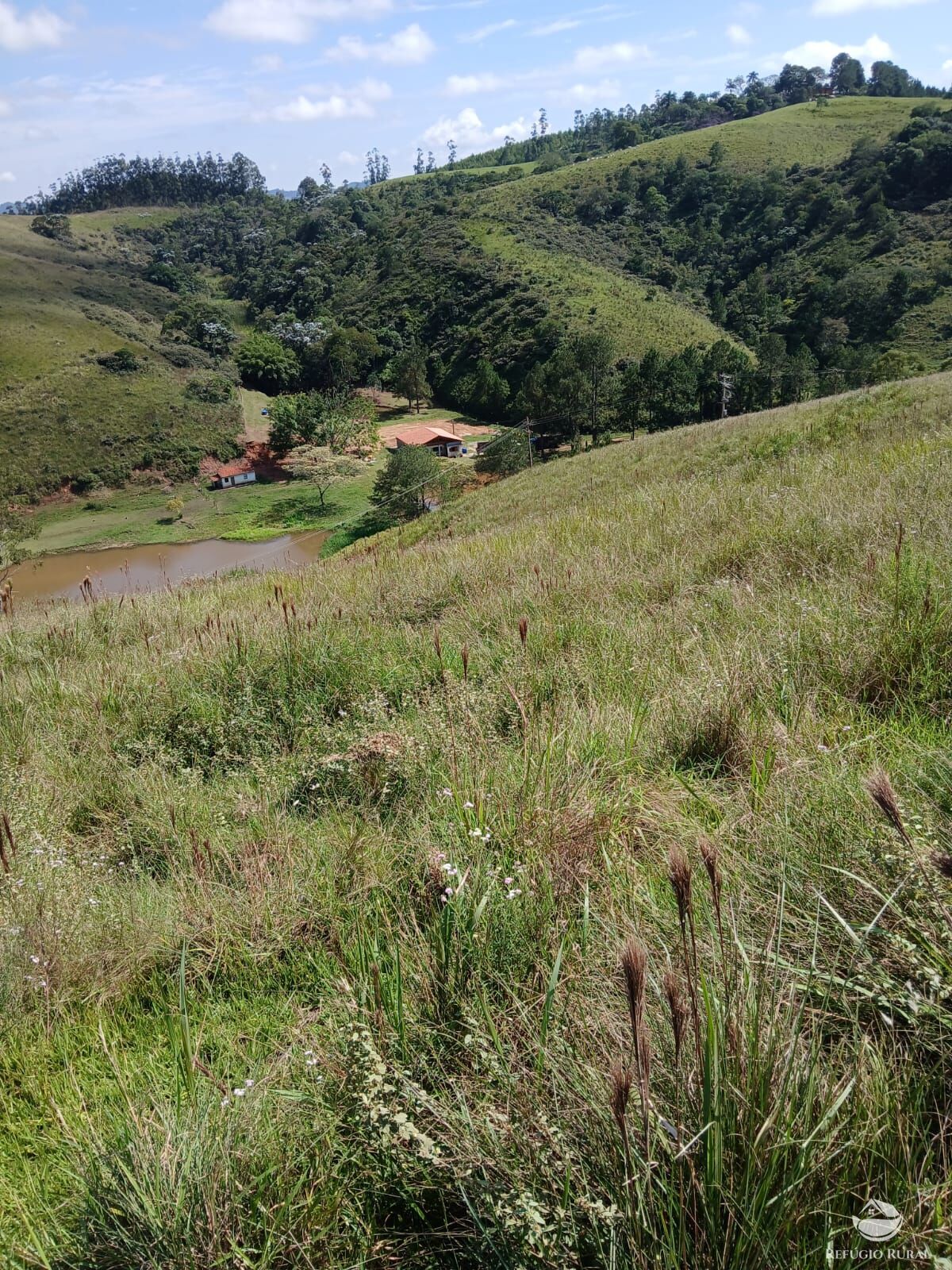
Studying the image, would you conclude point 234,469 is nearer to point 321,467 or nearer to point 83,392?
point 321,467

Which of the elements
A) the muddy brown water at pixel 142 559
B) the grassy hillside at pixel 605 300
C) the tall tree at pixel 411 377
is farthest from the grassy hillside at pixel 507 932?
the tall tree at pixel 411 377

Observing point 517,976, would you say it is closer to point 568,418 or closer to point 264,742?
point 264,742

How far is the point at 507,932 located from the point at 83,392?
73385mm

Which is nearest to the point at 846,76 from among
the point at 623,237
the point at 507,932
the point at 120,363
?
the point at 623,237

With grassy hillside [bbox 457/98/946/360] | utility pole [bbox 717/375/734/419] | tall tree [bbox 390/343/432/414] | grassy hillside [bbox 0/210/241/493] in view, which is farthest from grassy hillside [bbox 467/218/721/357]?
grassy hillside [bbox 0/210/241/493]

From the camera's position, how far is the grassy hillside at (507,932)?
1.06m

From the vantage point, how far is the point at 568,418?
56.6 meters

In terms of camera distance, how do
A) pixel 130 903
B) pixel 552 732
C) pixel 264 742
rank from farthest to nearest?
pixel 264 742
pixel 552 732
pixel 130 903

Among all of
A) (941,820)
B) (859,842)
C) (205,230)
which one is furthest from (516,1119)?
(205,230)

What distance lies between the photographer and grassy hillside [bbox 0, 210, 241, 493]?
5684 cm

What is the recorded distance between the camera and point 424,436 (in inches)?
2453

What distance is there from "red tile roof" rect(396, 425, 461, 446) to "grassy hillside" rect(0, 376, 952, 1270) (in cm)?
5853

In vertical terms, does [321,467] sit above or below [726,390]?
below

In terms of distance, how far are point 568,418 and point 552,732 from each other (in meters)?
57.1
